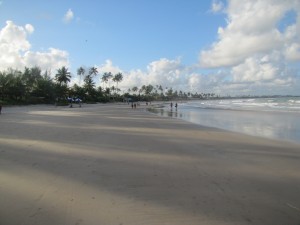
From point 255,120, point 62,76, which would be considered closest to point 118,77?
point 62,76

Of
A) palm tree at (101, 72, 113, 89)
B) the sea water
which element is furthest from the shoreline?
palm tree at (101, 72, 113, 89)

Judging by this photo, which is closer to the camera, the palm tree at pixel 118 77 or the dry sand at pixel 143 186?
the dry sand at pixel 143 186

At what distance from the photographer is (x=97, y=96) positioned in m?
102

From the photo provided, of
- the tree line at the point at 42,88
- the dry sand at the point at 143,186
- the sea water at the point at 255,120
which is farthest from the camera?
the tree line at the point at 42,88

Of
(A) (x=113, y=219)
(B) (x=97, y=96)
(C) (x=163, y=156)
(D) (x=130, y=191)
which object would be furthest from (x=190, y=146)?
(B) (x=97, y=96)

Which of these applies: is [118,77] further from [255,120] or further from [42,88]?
[255,120]

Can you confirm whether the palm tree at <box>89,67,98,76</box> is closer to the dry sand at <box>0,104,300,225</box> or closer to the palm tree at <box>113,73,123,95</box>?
the palm tree at <box>113,73,123,95</box>

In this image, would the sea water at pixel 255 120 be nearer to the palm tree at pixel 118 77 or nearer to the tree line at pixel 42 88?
the tree line at pixel 42 88

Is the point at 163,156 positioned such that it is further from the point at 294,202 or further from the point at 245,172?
the point at 294,202

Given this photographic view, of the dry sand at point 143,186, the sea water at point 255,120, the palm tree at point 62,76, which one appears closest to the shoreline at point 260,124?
Answer: the sea water at point 255,120

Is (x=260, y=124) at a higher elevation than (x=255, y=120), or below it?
higher

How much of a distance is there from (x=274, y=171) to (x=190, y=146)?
4.45m

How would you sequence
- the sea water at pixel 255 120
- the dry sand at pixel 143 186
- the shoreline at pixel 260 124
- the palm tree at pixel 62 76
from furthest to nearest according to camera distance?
1. the palm tree at pixel 62 76
2. the sea water at pixel 255 120
3. the shoreline at pixel 260 124
4. the dry sand at pixel 143 186

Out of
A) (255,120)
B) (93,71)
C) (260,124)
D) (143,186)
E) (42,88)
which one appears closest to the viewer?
(143,186)
